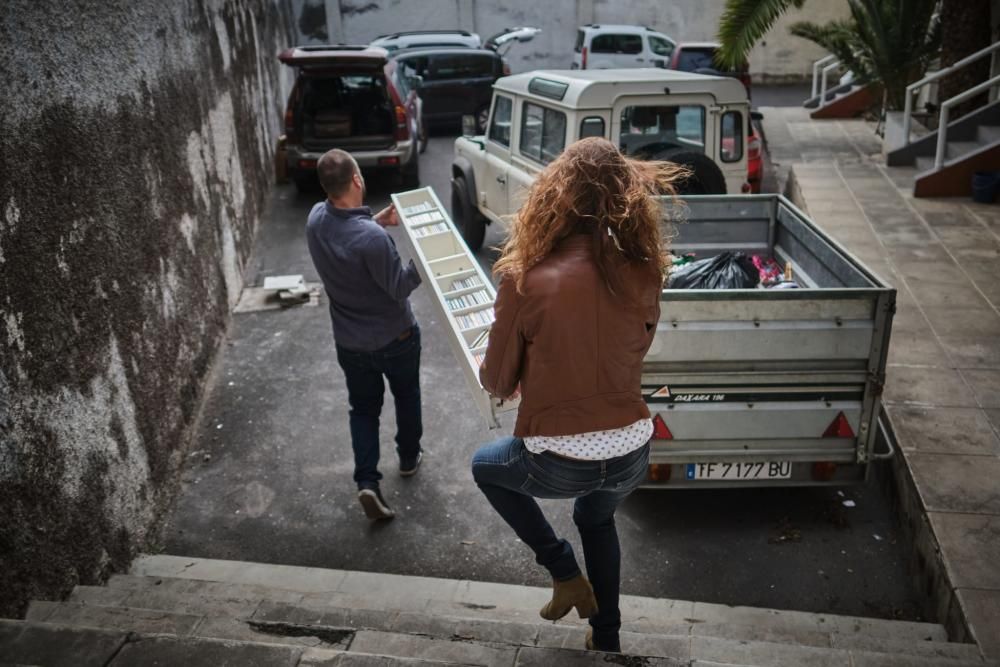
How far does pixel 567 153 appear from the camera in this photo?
2637mm

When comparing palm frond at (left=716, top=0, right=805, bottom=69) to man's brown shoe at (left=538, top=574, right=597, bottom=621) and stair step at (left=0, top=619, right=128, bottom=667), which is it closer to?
man's brown shoe at (left=538, top=574, right=597, bottom=621)

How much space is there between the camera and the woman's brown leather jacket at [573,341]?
258cm

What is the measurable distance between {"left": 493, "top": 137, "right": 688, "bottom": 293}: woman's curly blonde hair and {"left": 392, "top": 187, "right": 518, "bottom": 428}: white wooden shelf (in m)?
1.52

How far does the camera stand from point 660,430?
4441mm

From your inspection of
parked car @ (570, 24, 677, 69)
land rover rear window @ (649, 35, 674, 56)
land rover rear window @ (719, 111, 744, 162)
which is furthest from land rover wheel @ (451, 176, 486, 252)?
land rover rear window @ (649, 35, 674, 56)

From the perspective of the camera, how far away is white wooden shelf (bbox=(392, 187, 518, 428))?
14.3 ft

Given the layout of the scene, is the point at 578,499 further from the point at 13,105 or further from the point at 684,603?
the point at 13,105

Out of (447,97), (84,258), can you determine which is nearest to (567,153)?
(84,258)

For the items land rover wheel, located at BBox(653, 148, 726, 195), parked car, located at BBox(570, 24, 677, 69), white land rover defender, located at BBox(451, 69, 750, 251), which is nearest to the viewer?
land rover wheel, located at BBox(653, 148, 726, 195)

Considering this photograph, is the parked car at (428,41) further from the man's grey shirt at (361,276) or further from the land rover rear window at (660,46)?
the man's grey shirt at (361,276)

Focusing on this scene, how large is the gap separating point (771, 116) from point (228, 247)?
12163mm

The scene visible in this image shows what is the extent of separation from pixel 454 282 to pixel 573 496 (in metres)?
2.51

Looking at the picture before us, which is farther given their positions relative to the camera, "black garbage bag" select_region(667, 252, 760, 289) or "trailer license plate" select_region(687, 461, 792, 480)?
"black garbage bag" select_region(667, 252, 760, 289)

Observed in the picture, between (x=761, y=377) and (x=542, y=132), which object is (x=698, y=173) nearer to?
(x=542, y=132)
